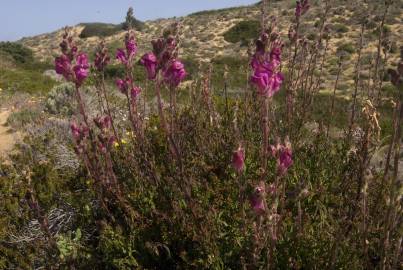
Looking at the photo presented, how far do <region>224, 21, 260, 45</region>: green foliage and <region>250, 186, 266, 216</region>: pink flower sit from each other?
22970mm

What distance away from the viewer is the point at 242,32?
25.8 m

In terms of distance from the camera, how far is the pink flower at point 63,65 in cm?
317

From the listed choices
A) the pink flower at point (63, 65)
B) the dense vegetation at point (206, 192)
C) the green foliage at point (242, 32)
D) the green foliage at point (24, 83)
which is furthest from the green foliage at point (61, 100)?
the green foliage at point (242, 32)

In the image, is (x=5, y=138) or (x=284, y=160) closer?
(x=284, y=160)

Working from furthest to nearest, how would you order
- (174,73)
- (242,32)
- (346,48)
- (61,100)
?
(242,32) → (346,48) → (61,100) → (174,73)

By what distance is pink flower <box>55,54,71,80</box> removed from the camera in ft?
10.4

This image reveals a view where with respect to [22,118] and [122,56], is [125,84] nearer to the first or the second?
[122,56]

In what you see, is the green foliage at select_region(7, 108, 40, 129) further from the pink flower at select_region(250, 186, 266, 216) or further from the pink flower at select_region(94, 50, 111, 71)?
the pink flower at select_region(250, 186, 266, 216)

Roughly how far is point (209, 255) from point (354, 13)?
25.4 m

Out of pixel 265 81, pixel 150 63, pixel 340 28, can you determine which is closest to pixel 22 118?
pixel 150 63

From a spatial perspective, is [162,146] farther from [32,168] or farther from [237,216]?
[237,216]

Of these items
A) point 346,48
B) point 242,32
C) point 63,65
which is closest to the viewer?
point 63,65

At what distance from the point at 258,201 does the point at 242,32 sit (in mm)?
24632

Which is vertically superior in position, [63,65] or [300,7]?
[300,7]
